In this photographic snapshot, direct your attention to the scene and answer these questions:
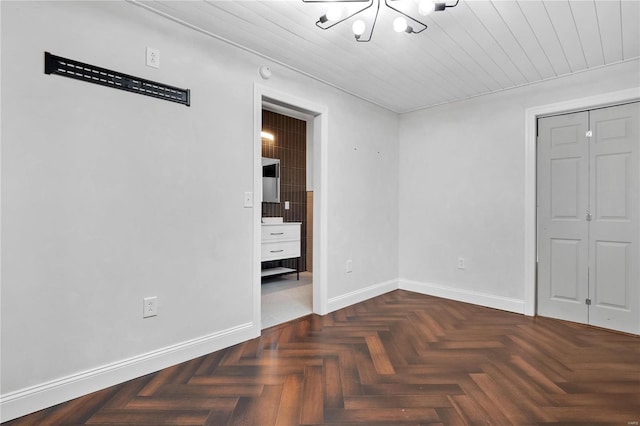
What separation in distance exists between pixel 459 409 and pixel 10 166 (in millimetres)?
2649

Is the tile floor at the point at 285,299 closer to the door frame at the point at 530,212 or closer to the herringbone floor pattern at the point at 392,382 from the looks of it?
the herringbone floor pattern at the point at 392,382

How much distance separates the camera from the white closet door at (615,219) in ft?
9.16

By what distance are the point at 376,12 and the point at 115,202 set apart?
6.71ft

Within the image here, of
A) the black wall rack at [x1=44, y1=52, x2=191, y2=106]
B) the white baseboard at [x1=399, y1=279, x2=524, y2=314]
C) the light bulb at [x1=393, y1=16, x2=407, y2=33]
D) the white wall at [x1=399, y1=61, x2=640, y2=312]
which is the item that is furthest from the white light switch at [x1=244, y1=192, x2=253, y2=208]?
the white baseboard at [x1=399, y1=279, x2=524, y2=314]

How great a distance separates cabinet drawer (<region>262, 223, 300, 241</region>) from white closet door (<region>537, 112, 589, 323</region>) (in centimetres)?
305

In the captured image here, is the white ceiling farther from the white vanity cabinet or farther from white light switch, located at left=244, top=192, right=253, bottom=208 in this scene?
the white vanity cabinet

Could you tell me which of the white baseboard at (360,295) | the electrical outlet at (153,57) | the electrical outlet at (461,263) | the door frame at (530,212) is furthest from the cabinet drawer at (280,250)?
the door frame at (530,212)

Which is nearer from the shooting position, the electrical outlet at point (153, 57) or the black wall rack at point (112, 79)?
the black wall rack at point (112, 79)

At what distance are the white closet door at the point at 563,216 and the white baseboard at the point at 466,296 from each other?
0.24 metres

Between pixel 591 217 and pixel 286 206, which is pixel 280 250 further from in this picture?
pixel 591 217

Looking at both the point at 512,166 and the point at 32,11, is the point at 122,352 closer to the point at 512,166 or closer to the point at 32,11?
the point at 32,11

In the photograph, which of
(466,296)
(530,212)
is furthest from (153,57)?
(466,296)

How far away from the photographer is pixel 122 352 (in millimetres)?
1991

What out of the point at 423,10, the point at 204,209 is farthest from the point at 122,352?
the point at 423,10
